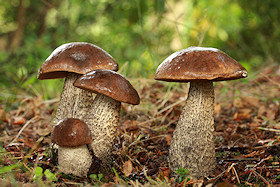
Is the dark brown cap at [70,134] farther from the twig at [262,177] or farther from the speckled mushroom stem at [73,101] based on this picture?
the twig at [262,177]

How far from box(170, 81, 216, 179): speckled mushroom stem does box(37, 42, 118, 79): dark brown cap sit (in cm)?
80

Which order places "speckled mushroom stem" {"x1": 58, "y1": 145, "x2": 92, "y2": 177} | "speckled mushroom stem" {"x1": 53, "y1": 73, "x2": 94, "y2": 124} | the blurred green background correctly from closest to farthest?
"speckled mushroom stem" {"x1": 58, "y1": 145, "x2": 92, "y2": 177} < "speckled mushroom stem" {"x1": 53, "y1": 73, "x2": 94, "y2": 124} < the blurred green background

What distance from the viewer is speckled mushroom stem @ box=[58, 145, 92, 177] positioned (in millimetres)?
2020

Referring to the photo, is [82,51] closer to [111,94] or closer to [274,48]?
[111,94]

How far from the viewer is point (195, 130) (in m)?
2.06

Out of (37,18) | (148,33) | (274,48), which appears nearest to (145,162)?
(148,33)

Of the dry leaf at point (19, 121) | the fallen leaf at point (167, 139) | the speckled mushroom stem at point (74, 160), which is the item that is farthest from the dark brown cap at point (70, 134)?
the dry leaf at point (19, 121)

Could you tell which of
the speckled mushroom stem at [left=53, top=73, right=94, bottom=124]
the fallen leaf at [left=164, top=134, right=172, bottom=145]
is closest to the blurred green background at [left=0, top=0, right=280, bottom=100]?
the fallen leaf at [left=164, top=134, right=172, bottom=145]

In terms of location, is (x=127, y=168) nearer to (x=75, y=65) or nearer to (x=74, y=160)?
(x=74, y=160)

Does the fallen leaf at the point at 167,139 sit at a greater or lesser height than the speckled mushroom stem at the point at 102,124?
lesser

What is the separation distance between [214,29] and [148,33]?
2105mm

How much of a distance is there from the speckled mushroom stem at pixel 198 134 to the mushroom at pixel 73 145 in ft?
2.68

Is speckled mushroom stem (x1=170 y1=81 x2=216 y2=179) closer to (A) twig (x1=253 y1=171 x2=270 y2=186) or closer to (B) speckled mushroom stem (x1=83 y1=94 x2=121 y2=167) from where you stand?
(A) twig (x1=253 y1=171 x2=270 y2=186)

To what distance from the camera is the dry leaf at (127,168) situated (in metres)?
2.09
